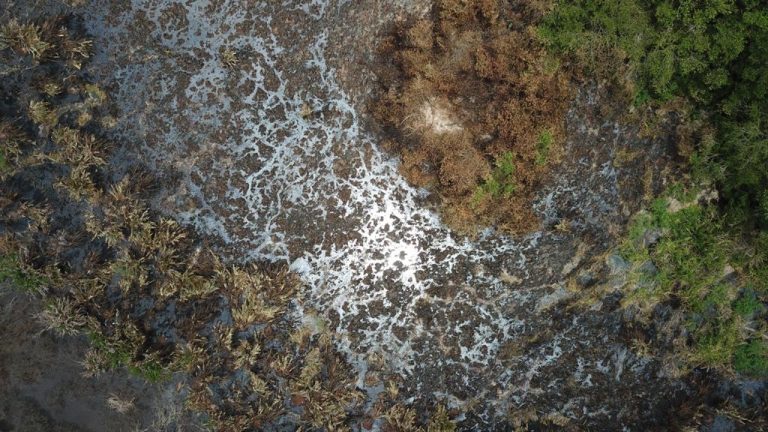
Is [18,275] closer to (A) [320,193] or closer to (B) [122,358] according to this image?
(B) [122,358]

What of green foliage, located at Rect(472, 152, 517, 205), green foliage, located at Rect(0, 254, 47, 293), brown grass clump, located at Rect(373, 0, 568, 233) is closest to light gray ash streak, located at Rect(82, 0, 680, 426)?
brown grass clump, located at Rect(373, 0, 568, 233)

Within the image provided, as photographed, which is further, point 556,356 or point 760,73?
point 556,356

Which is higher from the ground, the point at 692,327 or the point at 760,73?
the point at 760,73

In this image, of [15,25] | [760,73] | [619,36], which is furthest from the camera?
[15,25]

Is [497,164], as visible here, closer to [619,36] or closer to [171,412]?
[619,36]

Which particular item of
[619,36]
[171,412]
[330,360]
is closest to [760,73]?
[619,36]

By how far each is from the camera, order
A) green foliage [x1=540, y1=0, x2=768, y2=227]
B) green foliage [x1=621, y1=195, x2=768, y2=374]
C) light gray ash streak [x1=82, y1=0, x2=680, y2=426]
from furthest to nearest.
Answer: light gray ash streak [x1=82, y1=0, x2=680, y2=426] → green foliage [x1=621, y1=195, x2=768, y2=374] → green foliage [x1=540, y1=0, x2=768, y2=227]

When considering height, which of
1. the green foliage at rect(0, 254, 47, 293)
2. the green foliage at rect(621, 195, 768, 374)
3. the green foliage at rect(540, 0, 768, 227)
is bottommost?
the green foliage at rect(0, 254, 47, 293)

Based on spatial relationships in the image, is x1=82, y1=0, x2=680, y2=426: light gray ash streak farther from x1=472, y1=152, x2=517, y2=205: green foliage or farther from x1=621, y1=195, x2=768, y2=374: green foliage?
x1=621, y1=195, x2=768, y2=374: green foliage

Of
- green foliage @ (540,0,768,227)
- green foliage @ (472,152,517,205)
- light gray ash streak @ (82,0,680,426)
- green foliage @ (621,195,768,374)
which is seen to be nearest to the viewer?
green foliage @ (540,0,768,227)
